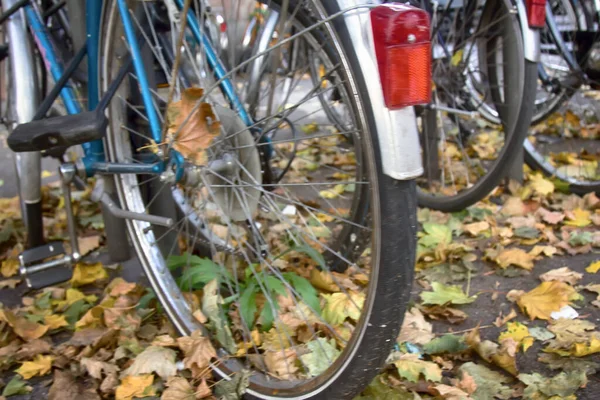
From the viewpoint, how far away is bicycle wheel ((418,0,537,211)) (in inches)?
92.3

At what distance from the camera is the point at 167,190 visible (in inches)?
79.3

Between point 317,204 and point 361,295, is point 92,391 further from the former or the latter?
point 317,204

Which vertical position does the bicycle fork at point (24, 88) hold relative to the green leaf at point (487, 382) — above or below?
above

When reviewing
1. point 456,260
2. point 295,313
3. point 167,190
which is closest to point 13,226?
point 167,190

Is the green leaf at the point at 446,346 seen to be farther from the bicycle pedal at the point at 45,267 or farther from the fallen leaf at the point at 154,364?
the bicycle pedal at the point at 45,267

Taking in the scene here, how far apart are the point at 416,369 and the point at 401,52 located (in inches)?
34.9

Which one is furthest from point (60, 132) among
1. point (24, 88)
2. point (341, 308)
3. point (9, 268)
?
point (9, 268)

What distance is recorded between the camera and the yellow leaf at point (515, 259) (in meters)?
2.21

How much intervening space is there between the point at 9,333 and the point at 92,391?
1.56 feet

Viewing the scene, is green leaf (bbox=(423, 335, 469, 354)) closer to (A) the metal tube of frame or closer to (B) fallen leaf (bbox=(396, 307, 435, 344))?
(B) fallen leaf (bbox=(396, 307, 435, 344))

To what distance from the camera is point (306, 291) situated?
1.87 metres

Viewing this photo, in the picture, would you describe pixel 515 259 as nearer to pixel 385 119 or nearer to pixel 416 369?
pixel 416 369

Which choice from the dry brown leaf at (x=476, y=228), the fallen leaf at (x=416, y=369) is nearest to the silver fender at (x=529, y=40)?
the dry brown leaf at (x=476, y=228)

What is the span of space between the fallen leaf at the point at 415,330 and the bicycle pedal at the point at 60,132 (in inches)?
39.6
